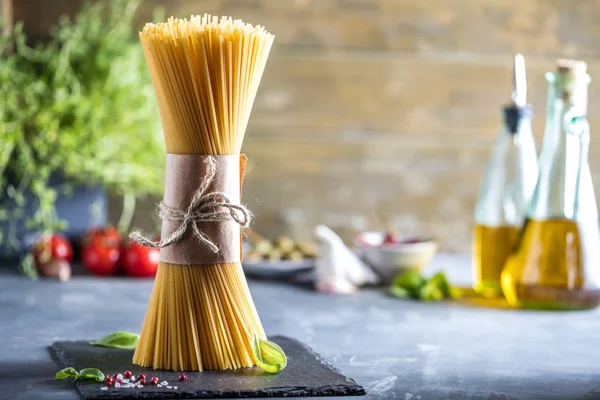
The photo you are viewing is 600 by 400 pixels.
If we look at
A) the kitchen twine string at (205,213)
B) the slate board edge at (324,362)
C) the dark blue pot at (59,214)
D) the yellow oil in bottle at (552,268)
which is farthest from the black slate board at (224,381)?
the dark blue pot at (59,214)

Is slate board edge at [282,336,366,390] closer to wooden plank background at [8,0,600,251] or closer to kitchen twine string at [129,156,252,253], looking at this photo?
kitchen twine string at [129,156,252,253]

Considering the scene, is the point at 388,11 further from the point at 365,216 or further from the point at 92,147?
the point at 92,147

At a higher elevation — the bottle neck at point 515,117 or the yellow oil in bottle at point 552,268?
the bottle neck at point 515,117

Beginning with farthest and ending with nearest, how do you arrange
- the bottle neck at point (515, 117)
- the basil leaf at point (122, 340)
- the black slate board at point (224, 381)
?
the bottle neck at point (515, 117)
the basil leaf at point (122, 340)
the black slate board at point (224, 381)

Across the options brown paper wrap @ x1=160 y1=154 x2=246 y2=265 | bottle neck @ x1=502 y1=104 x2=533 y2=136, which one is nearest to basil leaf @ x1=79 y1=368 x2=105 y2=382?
brown paper wrap @ x1=160 y1=154 x2=246 y2=265

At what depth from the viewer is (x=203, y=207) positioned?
78cm

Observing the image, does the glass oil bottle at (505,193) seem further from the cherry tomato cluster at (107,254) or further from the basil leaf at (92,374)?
the basil leaf at (92,374)

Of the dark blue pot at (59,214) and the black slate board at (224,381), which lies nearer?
the black slate board at (224,381)

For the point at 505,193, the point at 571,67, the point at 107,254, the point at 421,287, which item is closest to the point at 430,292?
the point at 421,287

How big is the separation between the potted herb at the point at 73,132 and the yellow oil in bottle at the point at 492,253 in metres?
0.57

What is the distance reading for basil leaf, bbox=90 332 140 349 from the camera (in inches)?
34.9

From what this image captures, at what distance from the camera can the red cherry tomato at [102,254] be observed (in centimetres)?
142

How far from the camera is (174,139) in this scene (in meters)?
0.78

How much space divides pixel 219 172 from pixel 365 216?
1.07 meters
